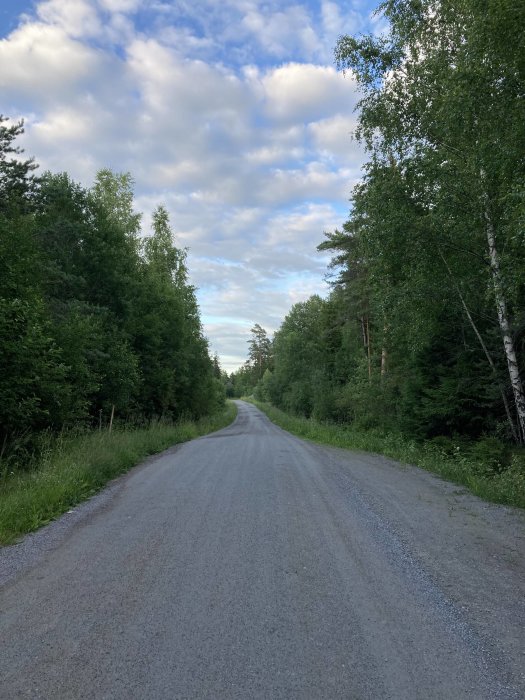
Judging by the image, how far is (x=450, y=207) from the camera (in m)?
11.2

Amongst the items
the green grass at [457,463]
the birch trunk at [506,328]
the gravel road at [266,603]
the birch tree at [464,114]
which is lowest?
the gravel road at [266,603]

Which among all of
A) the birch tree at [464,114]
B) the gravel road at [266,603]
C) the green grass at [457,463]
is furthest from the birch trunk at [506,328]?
the gravel road at [266,603]

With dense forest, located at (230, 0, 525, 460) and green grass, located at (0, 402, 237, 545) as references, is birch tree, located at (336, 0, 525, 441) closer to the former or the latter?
dense forest, located at (230, 0, 525, 460)

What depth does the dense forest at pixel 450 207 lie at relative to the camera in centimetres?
792

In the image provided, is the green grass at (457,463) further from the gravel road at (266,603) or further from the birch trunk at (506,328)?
the birch trunk at (506,328)

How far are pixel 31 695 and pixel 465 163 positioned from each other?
1186 centimetres

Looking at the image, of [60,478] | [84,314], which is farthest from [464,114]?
[84,314]

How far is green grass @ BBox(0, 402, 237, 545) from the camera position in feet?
20.0

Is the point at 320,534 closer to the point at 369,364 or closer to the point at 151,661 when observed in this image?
the point at 151,661

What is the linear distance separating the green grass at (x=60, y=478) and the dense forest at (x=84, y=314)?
90 cm

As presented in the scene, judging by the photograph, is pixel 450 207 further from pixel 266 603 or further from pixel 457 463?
pixel 266 603

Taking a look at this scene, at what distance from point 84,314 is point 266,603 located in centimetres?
1575

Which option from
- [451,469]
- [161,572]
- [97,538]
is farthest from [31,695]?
→ [451,469]

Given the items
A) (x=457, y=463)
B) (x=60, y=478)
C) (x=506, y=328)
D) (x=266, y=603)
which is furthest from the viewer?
(x=457, y=463)
